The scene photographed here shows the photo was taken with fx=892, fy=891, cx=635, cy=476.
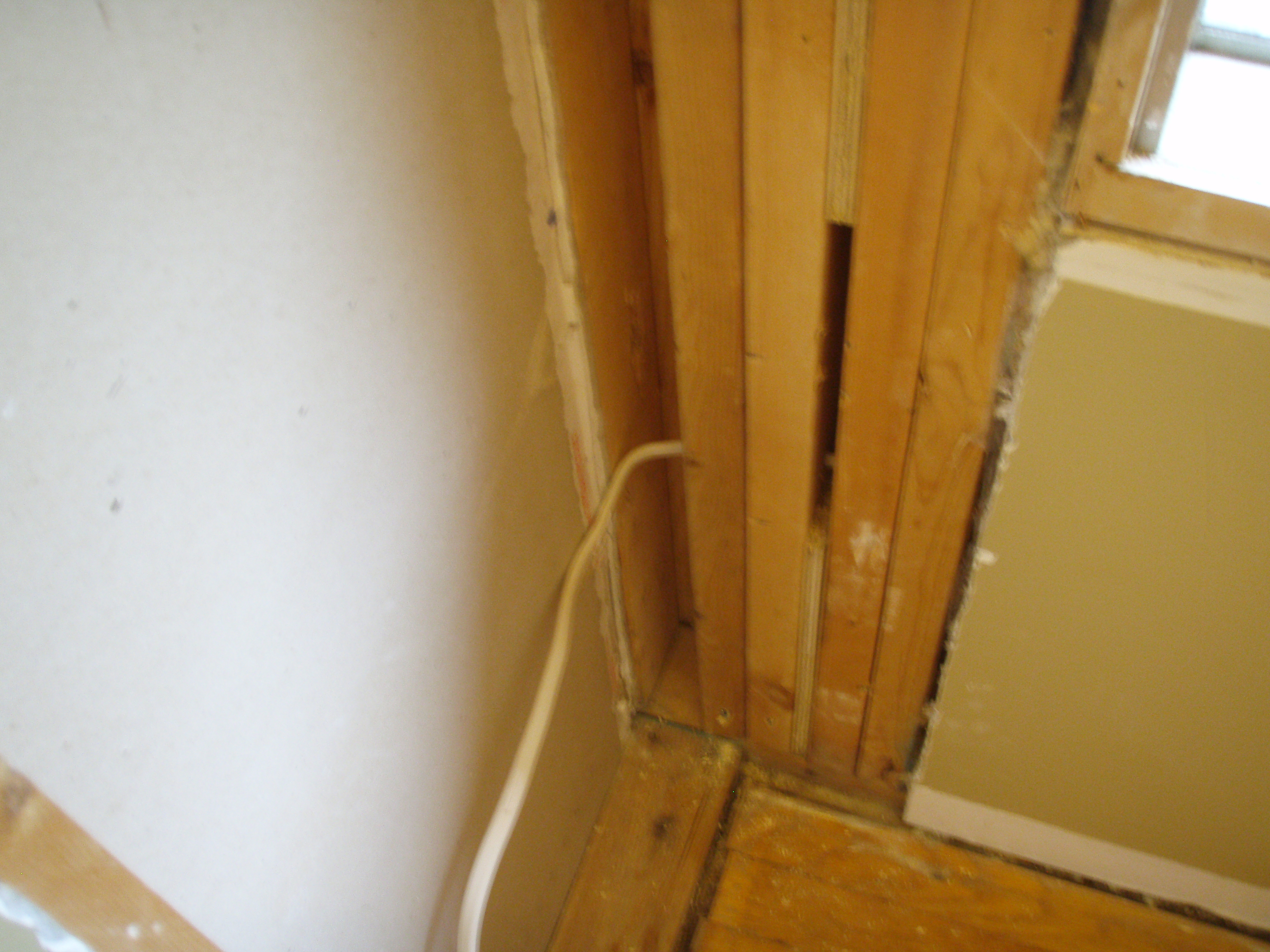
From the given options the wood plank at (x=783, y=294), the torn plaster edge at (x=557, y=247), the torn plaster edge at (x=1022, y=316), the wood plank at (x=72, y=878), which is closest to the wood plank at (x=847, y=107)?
the wood plank at (x=783, y=294)

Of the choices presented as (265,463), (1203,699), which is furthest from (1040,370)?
(265,463)

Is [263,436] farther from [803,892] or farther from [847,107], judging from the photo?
[803,892]

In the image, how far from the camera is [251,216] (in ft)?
1.53

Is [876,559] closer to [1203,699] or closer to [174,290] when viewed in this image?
[1203,699]

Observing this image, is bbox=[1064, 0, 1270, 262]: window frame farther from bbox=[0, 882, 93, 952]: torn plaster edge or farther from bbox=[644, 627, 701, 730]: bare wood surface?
bbox=[644, 627, 701, 730]: bare wood surface

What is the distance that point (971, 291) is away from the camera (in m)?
0.72

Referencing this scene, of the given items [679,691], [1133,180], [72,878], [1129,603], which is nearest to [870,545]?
[1129,603]

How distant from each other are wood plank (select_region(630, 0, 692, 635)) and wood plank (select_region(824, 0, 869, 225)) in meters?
0.15

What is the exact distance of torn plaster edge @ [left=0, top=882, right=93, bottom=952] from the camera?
0.39m

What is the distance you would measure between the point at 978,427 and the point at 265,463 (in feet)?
1.98

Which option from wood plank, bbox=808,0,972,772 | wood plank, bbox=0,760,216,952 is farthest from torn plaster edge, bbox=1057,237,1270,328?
wood plank, bbox=0,760,216,952

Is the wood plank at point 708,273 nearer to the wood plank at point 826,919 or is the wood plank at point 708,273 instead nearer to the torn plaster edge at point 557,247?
the torn plaster edge at point 557,247

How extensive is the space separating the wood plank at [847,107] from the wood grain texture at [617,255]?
9.1 inches

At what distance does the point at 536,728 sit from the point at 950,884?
702 millimetres
